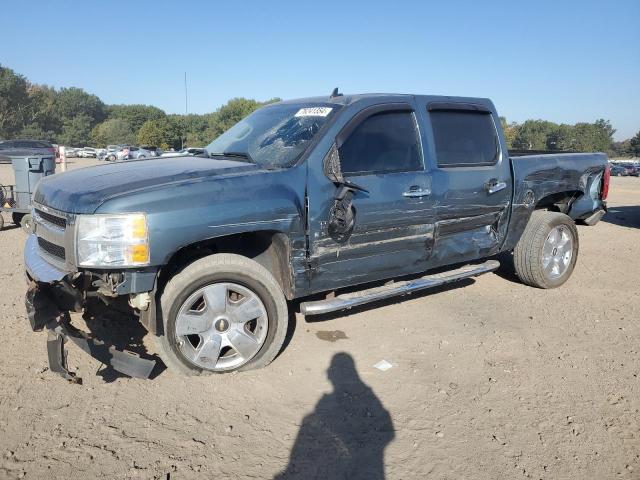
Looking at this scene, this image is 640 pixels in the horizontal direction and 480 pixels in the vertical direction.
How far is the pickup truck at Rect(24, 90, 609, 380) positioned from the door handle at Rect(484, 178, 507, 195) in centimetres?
1

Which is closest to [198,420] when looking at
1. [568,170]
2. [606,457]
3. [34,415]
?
[34,415]

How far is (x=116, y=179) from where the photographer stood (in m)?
3.35

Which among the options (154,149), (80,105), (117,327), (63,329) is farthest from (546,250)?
(80,105)

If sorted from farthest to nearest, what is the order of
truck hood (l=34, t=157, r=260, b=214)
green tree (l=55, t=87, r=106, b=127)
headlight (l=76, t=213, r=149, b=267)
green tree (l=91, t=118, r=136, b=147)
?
green tree (l=55, t=87, r=106, b=127) < green tree (l=91, t=118, r=136, b=147) < truck hood (l=34, t=157, r=260, b=214) < headlight (l=76, t=213, r=149, b=267)

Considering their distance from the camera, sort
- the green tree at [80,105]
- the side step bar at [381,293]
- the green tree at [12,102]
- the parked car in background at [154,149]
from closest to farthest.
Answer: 1. the side step bar at [381,293]
2. the parked car in background at [154,149]
3. the green tree at [12,102]
4. the green tree at [80,105]

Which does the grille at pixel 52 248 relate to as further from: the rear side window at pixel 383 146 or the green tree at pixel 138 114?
the green tree at pixel 138 114

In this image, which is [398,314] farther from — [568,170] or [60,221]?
[60,221]

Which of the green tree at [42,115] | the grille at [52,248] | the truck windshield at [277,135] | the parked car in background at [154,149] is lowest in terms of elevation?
the grille at [52,248]

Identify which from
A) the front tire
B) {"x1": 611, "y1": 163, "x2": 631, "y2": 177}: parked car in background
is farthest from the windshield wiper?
{"x1": 611, "y1": 163, "x2": 631, "y2": 177}: parked car in background

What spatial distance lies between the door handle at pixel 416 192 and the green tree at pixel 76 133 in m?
89.8

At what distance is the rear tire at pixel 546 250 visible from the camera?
17.7 ft

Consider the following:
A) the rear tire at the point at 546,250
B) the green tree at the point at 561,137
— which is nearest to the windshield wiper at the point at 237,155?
the rear tire at the point at 546,250

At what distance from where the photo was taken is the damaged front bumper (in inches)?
117

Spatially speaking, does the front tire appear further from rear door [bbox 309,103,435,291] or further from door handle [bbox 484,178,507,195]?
door handle [bbox 484,178,507,195]
